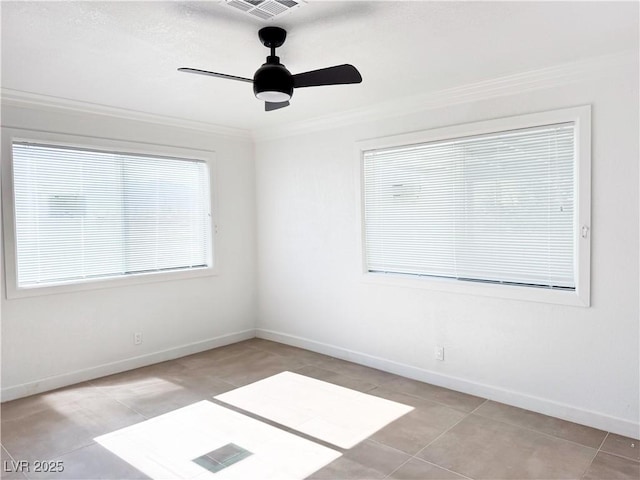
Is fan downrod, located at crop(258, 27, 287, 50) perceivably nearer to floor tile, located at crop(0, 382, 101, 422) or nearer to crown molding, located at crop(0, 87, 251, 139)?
crown molding, located at crop(0, 87, 251, 139)

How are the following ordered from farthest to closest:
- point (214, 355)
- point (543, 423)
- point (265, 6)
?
1. point (214, 355)
2. point (543, 423)
3. point (265, 6)

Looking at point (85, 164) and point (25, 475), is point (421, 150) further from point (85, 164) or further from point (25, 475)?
point (25, 475)

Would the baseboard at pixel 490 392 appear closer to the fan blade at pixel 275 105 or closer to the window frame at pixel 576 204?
the window frame at pixel 576 204

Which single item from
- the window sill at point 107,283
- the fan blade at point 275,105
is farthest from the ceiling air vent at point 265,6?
the window sill at point 107,283

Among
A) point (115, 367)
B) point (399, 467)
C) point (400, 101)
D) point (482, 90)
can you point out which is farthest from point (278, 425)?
point (482, 90)

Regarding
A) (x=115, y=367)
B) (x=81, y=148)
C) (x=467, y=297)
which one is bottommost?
(x=115, y=367)

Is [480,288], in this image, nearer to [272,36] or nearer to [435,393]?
[435,393]

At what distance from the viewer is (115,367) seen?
4.41 meters

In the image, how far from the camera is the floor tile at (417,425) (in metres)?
2.99

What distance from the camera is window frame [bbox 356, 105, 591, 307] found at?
10.3 feet

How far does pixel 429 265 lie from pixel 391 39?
6.94 feet

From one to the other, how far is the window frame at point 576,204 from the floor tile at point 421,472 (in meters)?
1.51

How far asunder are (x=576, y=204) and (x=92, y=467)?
3742 mm

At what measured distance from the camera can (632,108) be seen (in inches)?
116
